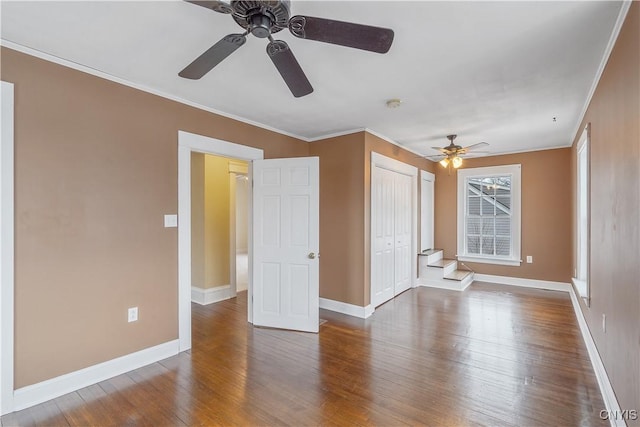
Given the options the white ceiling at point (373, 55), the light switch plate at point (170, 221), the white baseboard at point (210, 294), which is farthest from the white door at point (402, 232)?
the light switch plate at point (170, 221)

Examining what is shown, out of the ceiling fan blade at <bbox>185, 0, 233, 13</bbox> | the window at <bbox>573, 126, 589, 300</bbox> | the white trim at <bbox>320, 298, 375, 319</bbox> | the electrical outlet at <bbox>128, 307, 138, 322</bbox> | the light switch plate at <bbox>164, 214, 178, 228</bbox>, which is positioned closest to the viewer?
the ceiling fan blade at <bbox>185, 0, 233, 13</bbox>

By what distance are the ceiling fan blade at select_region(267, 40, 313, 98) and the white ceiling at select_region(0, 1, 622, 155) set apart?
11.4 inches

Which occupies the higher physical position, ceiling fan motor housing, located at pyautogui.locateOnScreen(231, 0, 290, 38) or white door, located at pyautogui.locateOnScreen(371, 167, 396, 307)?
ceiling fan motor housing, located at pyautogui.locateOnScreen(231, 0, 290, 38)

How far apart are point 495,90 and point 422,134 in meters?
1.58

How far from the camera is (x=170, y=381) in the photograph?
246 centimetres

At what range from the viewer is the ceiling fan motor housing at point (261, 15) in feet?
4.44

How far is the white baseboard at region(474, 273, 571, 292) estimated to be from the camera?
5.27 metres

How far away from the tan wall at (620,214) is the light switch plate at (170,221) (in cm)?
335

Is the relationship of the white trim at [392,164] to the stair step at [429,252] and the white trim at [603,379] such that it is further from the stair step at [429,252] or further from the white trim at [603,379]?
the white trim at [603,379]

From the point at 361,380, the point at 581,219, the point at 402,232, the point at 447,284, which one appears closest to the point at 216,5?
the point at 361,380

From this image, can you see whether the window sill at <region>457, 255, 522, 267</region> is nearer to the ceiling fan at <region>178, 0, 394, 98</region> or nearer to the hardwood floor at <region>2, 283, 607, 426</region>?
the hardwood floor at <region>2, 283, 607, 426</region>

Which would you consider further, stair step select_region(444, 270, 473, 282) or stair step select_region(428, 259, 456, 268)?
stair step select_region(428, 259, 456, 268)

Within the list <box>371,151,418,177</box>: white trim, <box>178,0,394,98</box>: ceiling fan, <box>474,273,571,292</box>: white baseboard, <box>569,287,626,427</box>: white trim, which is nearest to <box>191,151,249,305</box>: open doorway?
<box>371,151,418,177</box>: white trim

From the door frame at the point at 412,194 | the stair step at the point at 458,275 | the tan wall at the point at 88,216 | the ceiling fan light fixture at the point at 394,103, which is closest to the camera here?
the tan wall at the point at 88,216
